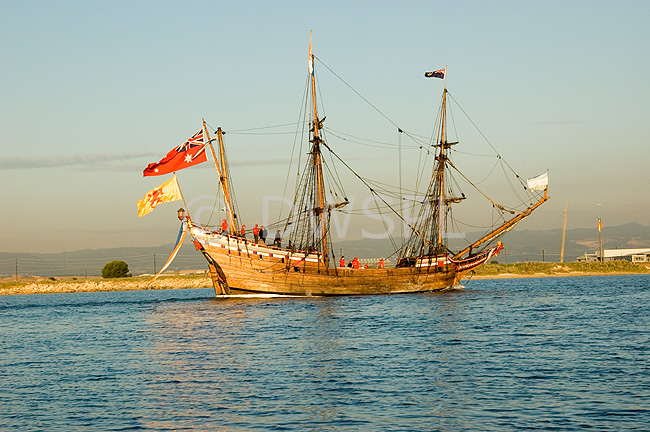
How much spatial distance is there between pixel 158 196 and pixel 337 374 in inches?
1489

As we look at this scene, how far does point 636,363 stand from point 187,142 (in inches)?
1708

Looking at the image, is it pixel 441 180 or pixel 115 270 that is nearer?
pixel 441 180

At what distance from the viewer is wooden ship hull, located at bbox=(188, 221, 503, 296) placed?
66750mm

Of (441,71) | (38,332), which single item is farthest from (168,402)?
(441,71)

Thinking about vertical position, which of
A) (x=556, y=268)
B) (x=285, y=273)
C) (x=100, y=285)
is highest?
(x=285, y=273)

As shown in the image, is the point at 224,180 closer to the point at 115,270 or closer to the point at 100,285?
the point at 100,285

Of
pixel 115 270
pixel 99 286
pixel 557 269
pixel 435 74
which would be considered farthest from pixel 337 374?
pixel 557 269

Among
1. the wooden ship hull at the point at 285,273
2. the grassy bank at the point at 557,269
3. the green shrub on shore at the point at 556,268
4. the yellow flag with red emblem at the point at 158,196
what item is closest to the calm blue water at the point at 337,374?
the yellow flag with red emblem at the point at 158,196

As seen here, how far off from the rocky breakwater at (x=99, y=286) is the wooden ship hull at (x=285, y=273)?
217 feet

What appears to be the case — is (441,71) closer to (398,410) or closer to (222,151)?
(222,151)

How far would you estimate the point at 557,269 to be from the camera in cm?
A: 15762

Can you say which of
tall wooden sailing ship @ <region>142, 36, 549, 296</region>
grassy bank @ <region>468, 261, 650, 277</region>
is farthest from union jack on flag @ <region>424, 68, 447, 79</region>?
grassy bank @ <region>468, 261, 650, 277</region>

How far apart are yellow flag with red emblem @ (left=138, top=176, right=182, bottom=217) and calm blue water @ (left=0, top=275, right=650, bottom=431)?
1379cm

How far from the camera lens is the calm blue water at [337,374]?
20.1 metres
